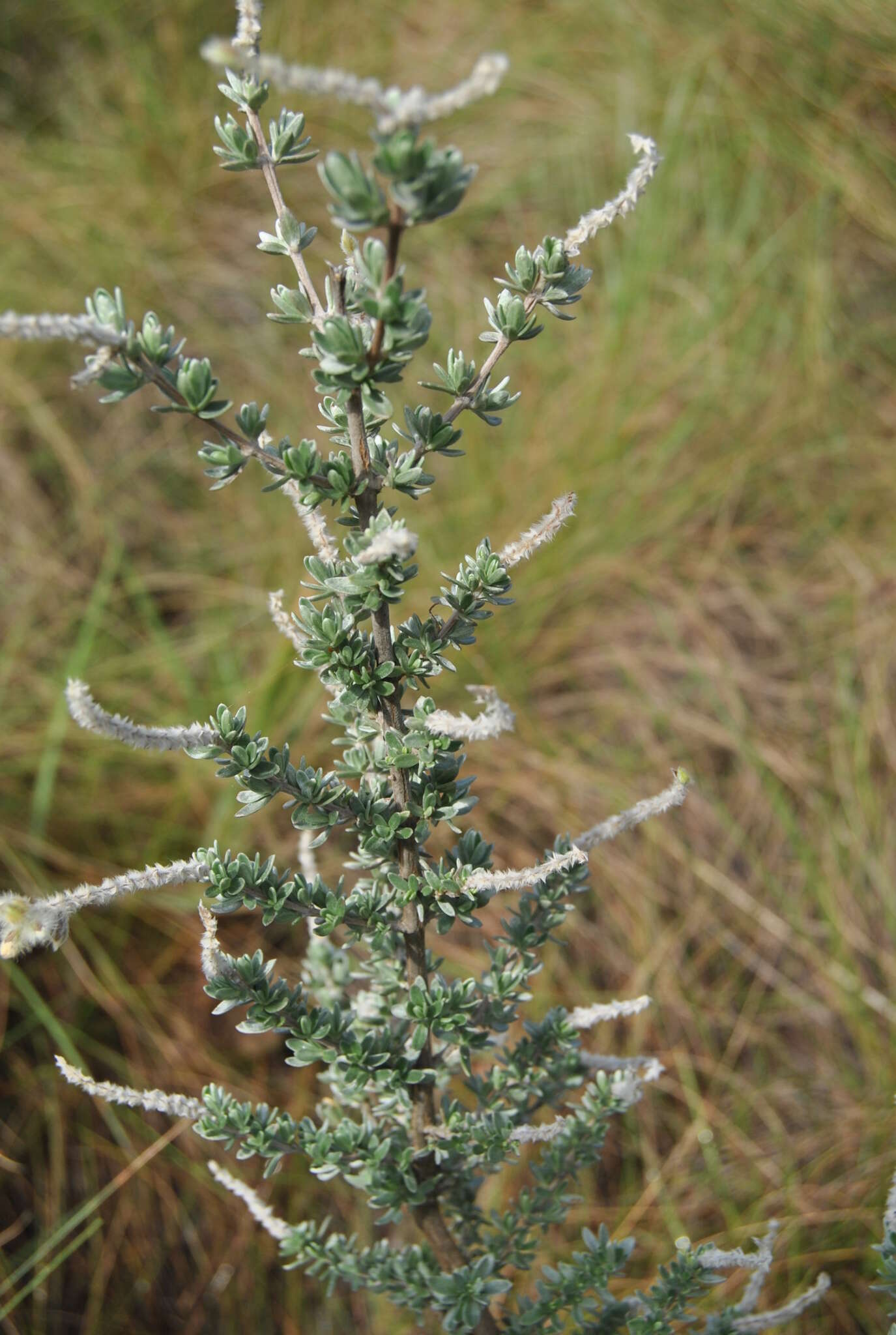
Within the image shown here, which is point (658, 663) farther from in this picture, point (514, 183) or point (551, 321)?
point (514, 183)

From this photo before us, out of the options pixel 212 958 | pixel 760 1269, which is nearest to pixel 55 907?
pixel 212 958

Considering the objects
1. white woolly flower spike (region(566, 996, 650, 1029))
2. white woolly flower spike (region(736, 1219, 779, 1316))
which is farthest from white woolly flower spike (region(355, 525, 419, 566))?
white woolly flower spike (region(736, 1219, 779, 1316))

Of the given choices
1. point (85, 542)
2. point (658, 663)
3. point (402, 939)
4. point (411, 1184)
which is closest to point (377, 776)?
point (402, 939)

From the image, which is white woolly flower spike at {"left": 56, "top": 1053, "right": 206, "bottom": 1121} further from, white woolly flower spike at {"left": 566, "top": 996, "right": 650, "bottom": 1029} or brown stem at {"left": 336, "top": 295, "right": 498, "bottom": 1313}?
white woolly flower spike at {"left": 566, "top": 996, "right": 650, "bottom": 1029}

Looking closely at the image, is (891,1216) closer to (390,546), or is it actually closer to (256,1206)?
(256,1206)

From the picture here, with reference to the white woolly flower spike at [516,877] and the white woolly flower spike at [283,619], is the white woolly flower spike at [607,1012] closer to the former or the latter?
the white woolly flower spike at [516,877]

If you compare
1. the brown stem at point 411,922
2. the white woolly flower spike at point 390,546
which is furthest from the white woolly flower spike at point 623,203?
the white woolly flower spike at point 390,546
